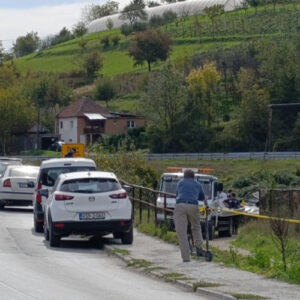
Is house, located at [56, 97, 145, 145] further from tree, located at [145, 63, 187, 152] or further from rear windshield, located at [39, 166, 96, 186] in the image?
rear windshield, located at [39, 166, 96, 186]

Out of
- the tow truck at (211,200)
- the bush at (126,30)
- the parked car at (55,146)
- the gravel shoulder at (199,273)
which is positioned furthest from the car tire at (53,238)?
the bush at (126,30)

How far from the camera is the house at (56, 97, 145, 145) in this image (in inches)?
4090

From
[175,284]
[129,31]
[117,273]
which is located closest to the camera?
[175,284]

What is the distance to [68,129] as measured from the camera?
107 meters

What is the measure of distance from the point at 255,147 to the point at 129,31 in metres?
69.3

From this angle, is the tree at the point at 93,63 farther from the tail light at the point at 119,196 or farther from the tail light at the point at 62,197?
the tail light at the point at 62,197

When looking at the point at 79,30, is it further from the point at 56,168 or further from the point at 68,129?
the point at 56,168

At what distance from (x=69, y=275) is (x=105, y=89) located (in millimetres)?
103136

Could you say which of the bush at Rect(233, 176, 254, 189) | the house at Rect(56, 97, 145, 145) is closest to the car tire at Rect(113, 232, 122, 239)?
the bush at Rect(233, 176, 254, 189)

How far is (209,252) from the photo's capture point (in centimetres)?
1761

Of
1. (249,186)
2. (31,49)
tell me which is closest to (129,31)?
(31,49)

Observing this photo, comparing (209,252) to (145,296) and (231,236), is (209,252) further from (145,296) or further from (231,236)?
(231,236)

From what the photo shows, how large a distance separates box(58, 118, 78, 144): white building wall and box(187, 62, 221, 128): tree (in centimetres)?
1377

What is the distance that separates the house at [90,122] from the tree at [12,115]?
525 centimetres
